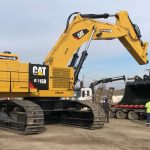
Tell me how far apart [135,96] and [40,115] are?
12.1m

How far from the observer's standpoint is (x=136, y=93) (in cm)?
2781

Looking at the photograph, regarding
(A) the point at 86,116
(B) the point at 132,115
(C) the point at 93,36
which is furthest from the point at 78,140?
(B) the point at 132,115

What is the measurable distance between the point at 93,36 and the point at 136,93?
801 centimetres

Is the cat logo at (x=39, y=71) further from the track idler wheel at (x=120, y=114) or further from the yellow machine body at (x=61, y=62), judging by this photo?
the track idler wheel at (x=120, y=114)

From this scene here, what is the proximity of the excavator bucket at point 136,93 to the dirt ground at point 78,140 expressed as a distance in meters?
8.23

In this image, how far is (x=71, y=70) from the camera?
20344mm

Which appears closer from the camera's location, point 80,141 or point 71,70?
point 80,141

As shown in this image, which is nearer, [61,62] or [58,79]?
[58,79]

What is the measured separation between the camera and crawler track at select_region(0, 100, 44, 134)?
16.7 m

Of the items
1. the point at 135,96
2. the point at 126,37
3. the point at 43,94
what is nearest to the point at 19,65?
the point at 43,94

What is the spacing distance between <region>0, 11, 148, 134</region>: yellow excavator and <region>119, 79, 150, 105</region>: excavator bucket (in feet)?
16.2

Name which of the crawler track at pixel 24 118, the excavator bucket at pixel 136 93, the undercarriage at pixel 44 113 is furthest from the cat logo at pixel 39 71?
the excavator bucket at pixel 136 93

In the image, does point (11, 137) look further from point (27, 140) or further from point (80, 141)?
point (80, 141)

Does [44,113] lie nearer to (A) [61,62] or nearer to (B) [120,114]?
(A) [61,62]
